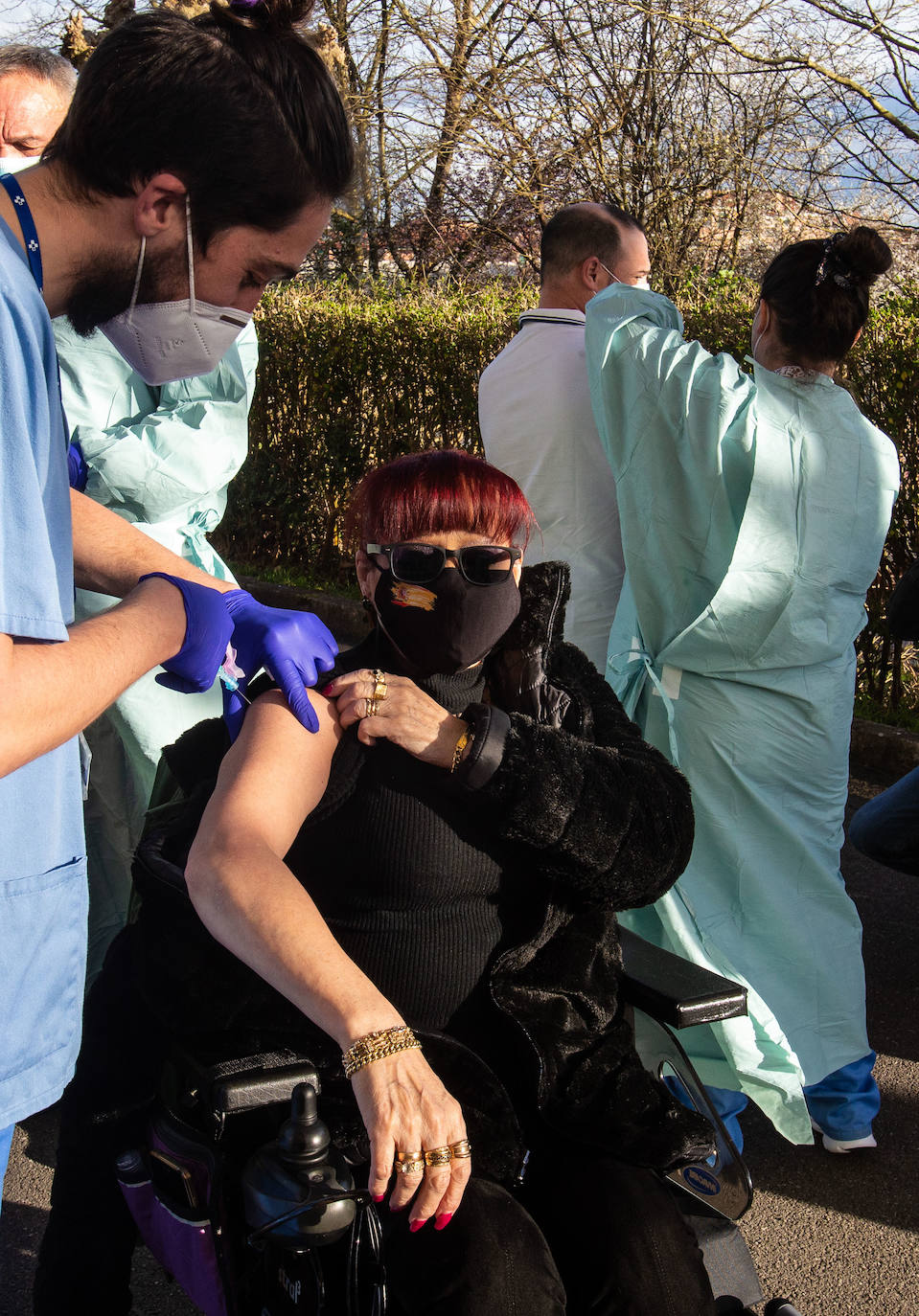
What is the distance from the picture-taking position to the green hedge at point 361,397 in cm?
577

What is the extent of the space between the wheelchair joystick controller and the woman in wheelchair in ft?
0.30

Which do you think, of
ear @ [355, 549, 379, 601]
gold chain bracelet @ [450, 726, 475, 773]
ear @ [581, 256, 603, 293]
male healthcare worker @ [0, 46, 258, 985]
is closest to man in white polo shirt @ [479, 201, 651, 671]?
ear @ [581, 256, 603, 293]

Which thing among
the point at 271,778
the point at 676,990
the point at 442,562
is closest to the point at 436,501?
the point at 442,562

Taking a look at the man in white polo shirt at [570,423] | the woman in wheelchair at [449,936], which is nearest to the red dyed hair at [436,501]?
the woman in wheelchair at [449,936]

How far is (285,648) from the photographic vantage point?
1.89m

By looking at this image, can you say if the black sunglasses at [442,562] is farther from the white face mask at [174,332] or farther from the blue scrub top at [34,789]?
the blue scrub top at [34,789]

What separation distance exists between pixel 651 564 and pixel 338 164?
5.16ft

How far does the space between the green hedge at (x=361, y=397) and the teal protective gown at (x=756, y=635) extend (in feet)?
8.49

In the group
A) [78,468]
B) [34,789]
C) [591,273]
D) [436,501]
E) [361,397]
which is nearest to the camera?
[34,789]

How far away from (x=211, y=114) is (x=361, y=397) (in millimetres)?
6404

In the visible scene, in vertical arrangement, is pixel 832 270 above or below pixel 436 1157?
above

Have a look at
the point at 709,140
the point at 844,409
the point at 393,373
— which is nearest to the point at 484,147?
the point at 709,140

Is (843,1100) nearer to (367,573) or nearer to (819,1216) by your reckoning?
(819,1216)

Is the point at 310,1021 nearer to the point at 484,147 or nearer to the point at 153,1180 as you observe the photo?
the point at 153,1180
